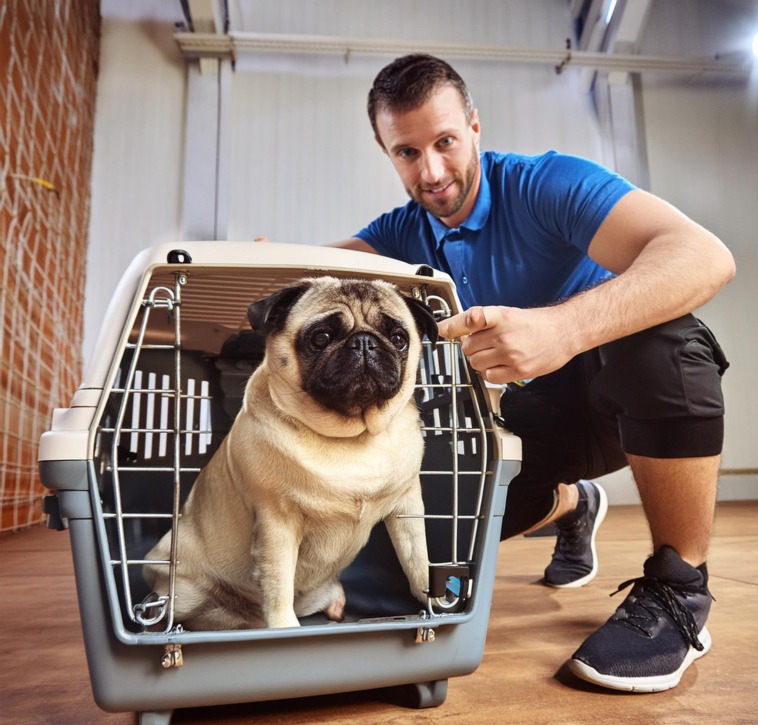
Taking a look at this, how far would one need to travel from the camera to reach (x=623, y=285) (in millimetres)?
935

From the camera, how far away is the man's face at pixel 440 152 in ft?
4.69

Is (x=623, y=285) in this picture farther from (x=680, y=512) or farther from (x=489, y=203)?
(x=489, y=203)

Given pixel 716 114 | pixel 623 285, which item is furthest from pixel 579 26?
pixel 623 285

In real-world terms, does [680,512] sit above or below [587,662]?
above

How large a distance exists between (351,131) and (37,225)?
1.96m

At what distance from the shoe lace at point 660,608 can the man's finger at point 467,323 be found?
19.8 inches

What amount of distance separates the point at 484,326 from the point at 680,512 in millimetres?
489

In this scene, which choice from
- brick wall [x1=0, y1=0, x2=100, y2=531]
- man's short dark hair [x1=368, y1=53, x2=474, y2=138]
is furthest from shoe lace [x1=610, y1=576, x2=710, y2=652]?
brick wall [x1=0, y1=0, x2=100, y2=531]

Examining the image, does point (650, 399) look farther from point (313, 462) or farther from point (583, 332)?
point (313, 462)

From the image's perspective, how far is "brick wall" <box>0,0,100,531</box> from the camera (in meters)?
2.59

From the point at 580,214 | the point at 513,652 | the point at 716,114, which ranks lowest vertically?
the point at 513,652

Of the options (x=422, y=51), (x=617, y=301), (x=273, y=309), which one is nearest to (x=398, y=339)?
(x=273, y=309)

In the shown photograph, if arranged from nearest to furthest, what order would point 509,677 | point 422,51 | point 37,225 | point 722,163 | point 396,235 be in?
point 509,677 → point 396,235 → point 37,225 → point 422,51 → point 722,163

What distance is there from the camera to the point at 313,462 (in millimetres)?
891
